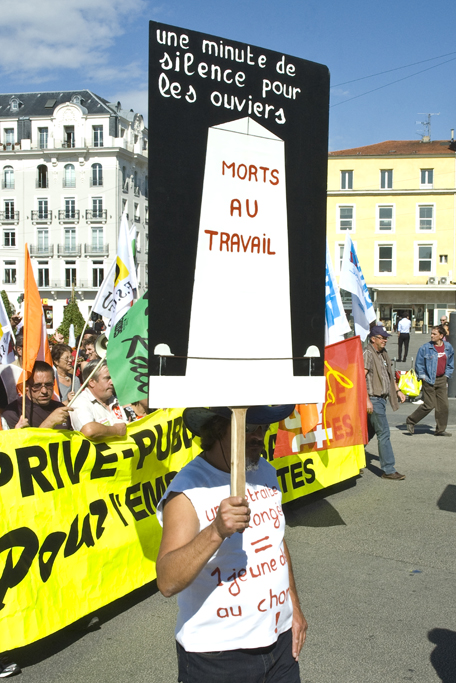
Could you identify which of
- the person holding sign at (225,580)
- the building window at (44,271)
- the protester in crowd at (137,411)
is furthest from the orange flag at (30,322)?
the building window at (44,271)

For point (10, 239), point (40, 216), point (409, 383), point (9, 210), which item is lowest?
point (409, 383)

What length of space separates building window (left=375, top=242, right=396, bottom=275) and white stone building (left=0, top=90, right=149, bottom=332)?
76.4ft

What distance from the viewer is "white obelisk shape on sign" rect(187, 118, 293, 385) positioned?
220 cm

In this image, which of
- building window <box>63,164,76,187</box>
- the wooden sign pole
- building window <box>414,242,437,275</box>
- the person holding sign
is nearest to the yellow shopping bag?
the person holding sign

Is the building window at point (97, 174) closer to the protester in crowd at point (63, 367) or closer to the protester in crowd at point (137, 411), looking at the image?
the protester in crowd at point (63, 367)

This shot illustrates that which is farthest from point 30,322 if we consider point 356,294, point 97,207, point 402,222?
point 97,207

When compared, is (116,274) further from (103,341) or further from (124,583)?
(124,583)

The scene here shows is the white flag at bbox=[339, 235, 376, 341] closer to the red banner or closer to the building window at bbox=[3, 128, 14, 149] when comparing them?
the red banner

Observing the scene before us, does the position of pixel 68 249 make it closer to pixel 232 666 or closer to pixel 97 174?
pixel 97 174

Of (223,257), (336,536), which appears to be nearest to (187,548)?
(223,257)

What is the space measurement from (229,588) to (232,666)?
0.83 feet

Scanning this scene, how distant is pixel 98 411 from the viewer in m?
5.33

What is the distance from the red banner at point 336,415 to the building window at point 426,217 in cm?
4434

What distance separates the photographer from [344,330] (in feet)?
28.1
